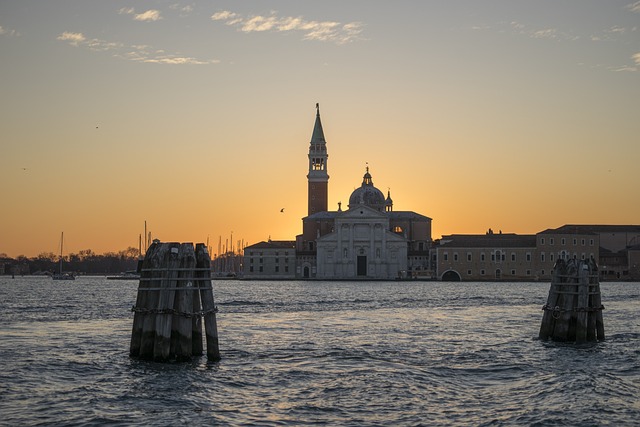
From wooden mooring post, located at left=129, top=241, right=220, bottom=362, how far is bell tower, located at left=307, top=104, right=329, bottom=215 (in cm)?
10945

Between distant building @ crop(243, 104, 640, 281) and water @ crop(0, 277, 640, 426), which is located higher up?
distant building @ crop(243, 104, 640, 281)

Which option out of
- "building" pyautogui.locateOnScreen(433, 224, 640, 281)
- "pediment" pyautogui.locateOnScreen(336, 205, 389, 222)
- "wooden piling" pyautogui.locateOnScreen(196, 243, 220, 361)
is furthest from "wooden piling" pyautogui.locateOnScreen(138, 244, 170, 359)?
"pediment" pyautogui.locateOnScreen(336, 205, 389, 222)

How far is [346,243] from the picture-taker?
116m

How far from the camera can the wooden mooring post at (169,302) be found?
16938 mm

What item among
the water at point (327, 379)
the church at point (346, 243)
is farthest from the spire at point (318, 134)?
the water at point (327, 379)

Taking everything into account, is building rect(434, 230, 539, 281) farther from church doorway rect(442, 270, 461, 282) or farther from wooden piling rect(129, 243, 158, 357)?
wooden piling rect(129, 243, 158, 357)

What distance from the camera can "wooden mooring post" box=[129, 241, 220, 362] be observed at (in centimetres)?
1694

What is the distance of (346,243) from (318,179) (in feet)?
50.3

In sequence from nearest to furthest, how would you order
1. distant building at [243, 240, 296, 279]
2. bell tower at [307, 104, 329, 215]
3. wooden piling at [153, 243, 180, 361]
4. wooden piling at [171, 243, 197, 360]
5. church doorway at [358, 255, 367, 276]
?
wooden piling at [153, 243, 180, 361] < wooden piling at [171, 243, 197, 360] < church doorway at [358, 255, 367, 276] < distant building at [243, 240, 296, 279] < bell tower at [307, 104, 329, 215]

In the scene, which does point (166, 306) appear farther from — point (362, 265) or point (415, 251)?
point (415, 251)

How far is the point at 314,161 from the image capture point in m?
128

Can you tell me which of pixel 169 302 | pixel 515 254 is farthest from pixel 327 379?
pixel 515 254

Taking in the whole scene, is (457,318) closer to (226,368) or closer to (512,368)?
(512,368)

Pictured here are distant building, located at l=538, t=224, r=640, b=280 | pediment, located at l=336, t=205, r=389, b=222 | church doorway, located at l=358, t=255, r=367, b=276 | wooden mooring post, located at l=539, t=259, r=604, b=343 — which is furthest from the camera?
church doorway, located at l=358, t=255, r=367, b=276
